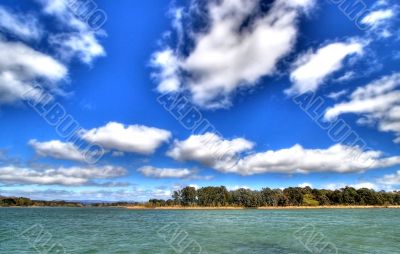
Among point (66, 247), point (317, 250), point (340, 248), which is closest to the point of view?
point (317, 250)

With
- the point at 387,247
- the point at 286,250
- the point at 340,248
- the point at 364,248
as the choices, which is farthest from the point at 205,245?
the point at 387,247

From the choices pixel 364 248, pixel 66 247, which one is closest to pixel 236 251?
pixel 364 248

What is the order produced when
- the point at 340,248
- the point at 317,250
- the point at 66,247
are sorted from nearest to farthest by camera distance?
1. the point at 317,250
2. the point at 340,248
3. the point at 66,247

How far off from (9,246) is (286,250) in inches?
1115

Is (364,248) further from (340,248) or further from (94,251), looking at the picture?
(94,251)

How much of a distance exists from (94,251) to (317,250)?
20458 millimetres

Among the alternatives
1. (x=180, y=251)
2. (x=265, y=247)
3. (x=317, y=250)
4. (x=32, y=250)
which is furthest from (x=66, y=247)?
(x=317, y=250)

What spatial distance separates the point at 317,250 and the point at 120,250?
717 inches

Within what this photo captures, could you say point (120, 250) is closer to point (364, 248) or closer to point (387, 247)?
point (364, 248)

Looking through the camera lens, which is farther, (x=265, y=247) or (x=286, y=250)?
(x=265, y=247)

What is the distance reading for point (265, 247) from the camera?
3494cm

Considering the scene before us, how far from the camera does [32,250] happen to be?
1359 inches

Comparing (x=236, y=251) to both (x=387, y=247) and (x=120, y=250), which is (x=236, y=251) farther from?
(x=387, y=247)

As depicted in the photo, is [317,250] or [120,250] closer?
[317,250]
